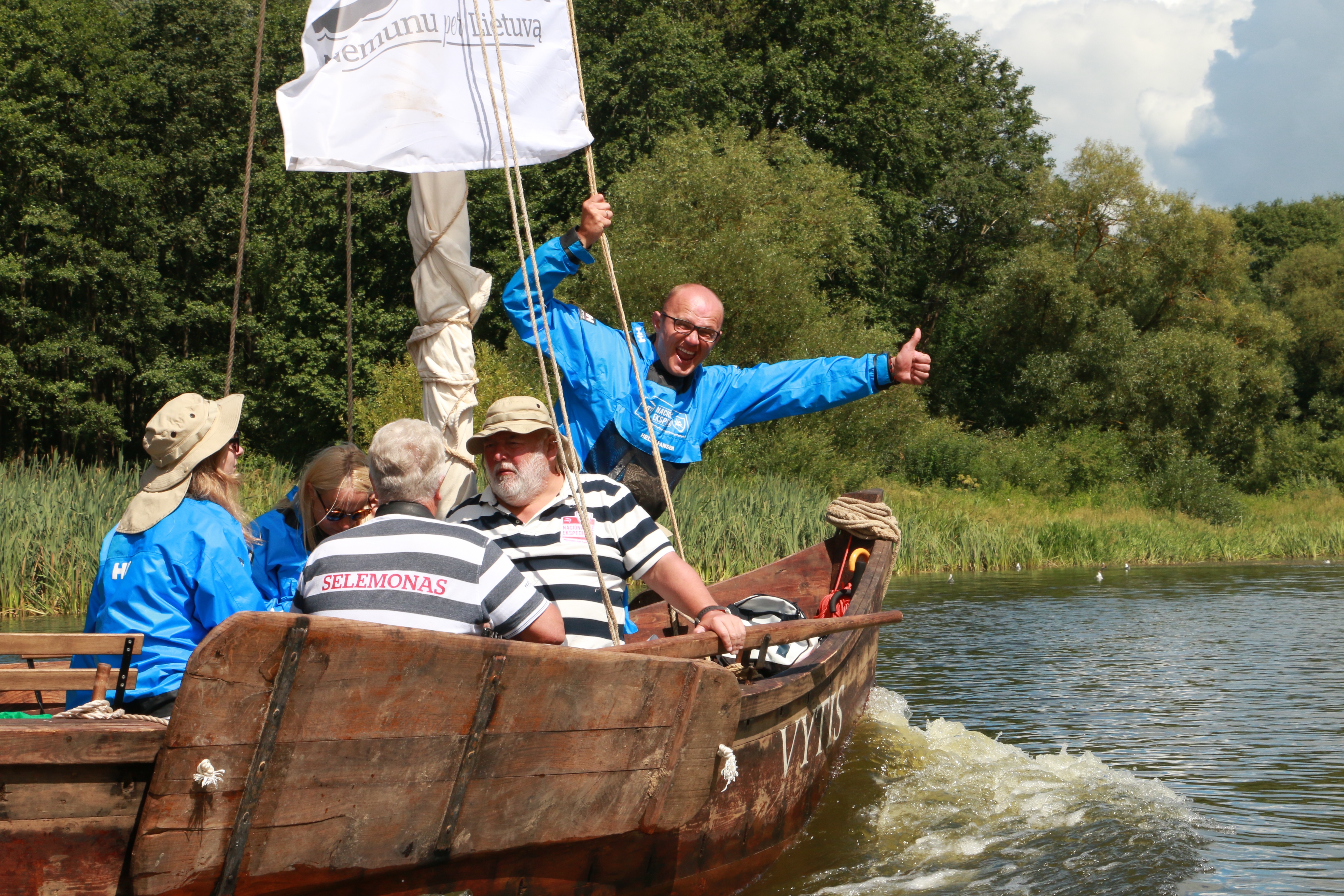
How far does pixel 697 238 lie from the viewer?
20297mm

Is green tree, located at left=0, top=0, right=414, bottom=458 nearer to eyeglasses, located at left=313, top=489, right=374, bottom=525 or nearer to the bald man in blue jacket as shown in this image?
the bald man in blue jacket

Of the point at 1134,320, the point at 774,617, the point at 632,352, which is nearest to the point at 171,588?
the point at 632,352

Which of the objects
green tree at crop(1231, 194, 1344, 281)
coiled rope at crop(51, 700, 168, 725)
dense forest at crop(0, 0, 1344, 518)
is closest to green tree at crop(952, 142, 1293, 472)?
dense forest at crop(0, 0, 1344, 518)

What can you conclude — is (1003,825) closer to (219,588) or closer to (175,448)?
(219,588)

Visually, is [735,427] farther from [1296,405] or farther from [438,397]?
[1296,405]

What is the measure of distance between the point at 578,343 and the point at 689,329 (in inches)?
16.4

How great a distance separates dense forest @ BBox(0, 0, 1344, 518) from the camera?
21.7m

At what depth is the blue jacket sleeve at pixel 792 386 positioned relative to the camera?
4.88 metres

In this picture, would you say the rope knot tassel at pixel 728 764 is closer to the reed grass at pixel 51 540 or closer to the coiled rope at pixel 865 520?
the coiled rope at pixel 865 520

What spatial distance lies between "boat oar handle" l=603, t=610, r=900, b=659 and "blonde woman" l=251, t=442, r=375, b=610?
3.58 feet

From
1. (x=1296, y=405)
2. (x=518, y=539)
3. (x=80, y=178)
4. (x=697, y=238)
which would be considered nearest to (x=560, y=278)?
(x=518, y=539)

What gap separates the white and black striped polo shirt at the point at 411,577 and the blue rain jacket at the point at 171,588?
428 millimetres

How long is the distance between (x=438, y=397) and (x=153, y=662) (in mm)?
1438

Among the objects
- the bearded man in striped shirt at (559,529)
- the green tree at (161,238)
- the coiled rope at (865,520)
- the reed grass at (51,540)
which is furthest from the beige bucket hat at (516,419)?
the green tree at (161,238)
